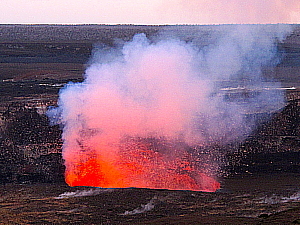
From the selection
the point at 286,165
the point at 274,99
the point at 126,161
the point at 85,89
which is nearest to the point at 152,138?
the point at 126,161

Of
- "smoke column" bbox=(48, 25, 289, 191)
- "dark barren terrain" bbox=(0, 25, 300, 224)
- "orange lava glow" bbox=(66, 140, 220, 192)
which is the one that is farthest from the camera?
"smoke column" bbox=(48, 25, 289, 191)

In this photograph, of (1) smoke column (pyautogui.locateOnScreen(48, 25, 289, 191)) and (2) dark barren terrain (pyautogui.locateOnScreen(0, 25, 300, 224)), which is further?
(1) smoke column (pyautogui.locateOnScreen(48, 25, 289, 191))

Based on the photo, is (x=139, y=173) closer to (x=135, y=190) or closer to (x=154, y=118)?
(x=135, y=190)

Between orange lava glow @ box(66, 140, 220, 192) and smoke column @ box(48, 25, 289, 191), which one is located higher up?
smoke column @ box(48, 25, 289, 191)

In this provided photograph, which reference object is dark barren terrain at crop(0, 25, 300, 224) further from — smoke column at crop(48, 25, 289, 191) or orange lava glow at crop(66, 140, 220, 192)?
smoke column at crop(48, 25, 289, 191)

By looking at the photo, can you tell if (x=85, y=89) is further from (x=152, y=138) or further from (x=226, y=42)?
(x=226, y=42)

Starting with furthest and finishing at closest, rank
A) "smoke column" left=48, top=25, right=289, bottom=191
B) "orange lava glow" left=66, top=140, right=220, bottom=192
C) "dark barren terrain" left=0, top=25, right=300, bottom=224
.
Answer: "smoke column" left=48, top=25, right=289, bottom=191
"orange lava glow" left=66, top=140, right=220, bottom=192
"dark barren terrain" left=0, top=25, right=300, bottom=224

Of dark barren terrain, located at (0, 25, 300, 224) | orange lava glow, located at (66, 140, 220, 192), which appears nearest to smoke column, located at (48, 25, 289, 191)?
orange lava glow, located at (66, 140, 220, 192)
